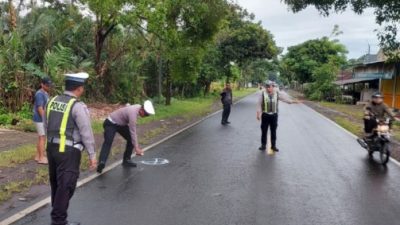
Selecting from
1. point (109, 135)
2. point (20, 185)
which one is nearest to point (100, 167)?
point (109, 135)

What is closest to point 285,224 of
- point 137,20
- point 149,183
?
point 149,183

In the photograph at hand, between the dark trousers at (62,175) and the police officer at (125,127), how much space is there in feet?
11.9

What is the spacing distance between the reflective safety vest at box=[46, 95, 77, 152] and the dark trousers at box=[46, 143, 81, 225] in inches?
3.6

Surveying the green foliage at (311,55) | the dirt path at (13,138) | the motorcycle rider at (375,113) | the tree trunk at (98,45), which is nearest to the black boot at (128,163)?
the dirt path at (13,138)

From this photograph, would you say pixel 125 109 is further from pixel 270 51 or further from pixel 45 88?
pixel 270 51

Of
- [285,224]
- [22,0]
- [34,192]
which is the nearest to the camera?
[285,224]

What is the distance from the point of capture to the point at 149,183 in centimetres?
887

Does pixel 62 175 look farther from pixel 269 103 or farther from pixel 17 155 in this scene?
pixel 269 103

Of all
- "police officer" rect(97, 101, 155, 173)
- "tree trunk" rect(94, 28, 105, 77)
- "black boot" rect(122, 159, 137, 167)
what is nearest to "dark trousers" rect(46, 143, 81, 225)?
"police officer" rect(97, 101, 155, 173)

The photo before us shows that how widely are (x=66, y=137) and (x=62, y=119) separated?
208 mm

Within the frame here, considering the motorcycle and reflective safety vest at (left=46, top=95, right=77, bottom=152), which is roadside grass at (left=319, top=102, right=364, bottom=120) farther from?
reflective safety vest at (left=46, top=95, right=77, bottom=152)

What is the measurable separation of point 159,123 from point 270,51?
26483mm

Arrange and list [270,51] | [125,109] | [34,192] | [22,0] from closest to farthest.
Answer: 1. [34,192]
2. [125,109]
3. [22,0]
4. [270,51]

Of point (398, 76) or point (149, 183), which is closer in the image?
point (149, 183)
